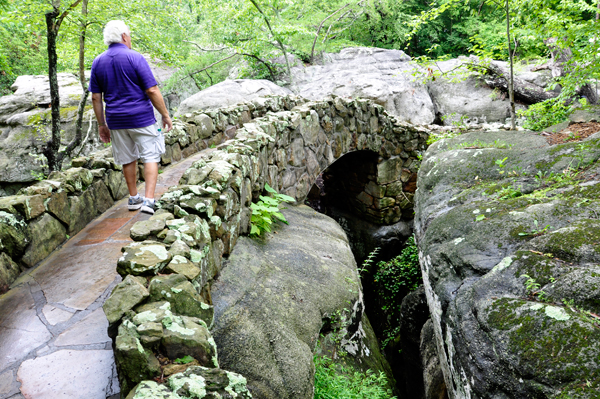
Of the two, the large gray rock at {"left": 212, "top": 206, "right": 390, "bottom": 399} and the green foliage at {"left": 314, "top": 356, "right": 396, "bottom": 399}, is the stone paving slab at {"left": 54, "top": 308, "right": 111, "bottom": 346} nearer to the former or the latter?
the large gray rock at {"left": 212, "top": 206, "right": 390, "bottom": 399}

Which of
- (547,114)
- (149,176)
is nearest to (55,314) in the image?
(149,176)

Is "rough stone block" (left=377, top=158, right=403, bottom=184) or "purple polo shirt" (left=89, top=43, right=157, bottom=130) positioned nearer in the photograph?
"purple polo shirt" (left=89, top=43, right=157, bottom=130)

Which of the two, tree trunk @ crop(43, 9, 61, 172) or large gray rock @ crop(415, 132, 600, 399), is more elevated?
tree trunk @ crop(43, 9, 61, 172)

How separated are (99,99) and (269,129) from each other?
2254 mm

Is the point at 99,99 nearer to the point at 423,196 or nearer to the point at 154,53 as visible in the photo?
the point at 423,196

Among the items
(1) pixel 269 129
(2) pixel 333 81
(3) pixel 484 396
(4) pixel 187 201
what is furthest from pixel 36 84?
(3) pixel 484 396

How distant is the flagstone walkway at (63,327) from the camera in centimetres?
182

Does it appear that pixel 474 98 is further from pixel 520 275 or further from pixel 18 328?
pixel 18 328

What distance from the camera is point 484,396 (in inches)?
82.1

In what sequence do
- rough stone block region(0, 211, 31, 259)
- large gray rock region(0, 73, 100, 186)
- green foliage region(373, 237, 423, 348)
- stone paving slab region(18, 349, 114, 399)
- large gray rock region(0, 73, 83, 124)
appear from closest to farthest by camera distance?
stone paving slab region(18, 349, 114, 399)
rough stone block region(0, 211, 31, 259)
green foliage region(373, 237, 423, 348)
large gray rock region(0, 73, 100, 186)
large gray rock region(0, 73, 83, 124)

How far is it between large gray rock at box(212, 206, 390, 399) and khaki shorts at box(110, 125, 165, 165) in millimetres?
1251

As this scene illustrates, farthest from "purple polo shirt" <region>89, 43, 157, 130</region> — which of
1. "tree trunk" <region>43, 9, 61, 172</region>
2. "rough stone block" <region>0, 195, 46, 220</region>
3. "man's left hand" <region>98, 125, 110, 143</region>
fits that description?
"tree trunk" <region>43, 9, 61, 172</region>

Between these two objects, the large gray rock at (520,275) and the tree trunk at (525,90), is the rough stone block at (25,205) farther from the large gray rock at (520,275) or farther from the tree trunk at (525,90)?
the tree trunk at (525,90)

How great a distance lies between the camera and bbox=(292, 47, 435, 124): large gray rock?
13.6m
